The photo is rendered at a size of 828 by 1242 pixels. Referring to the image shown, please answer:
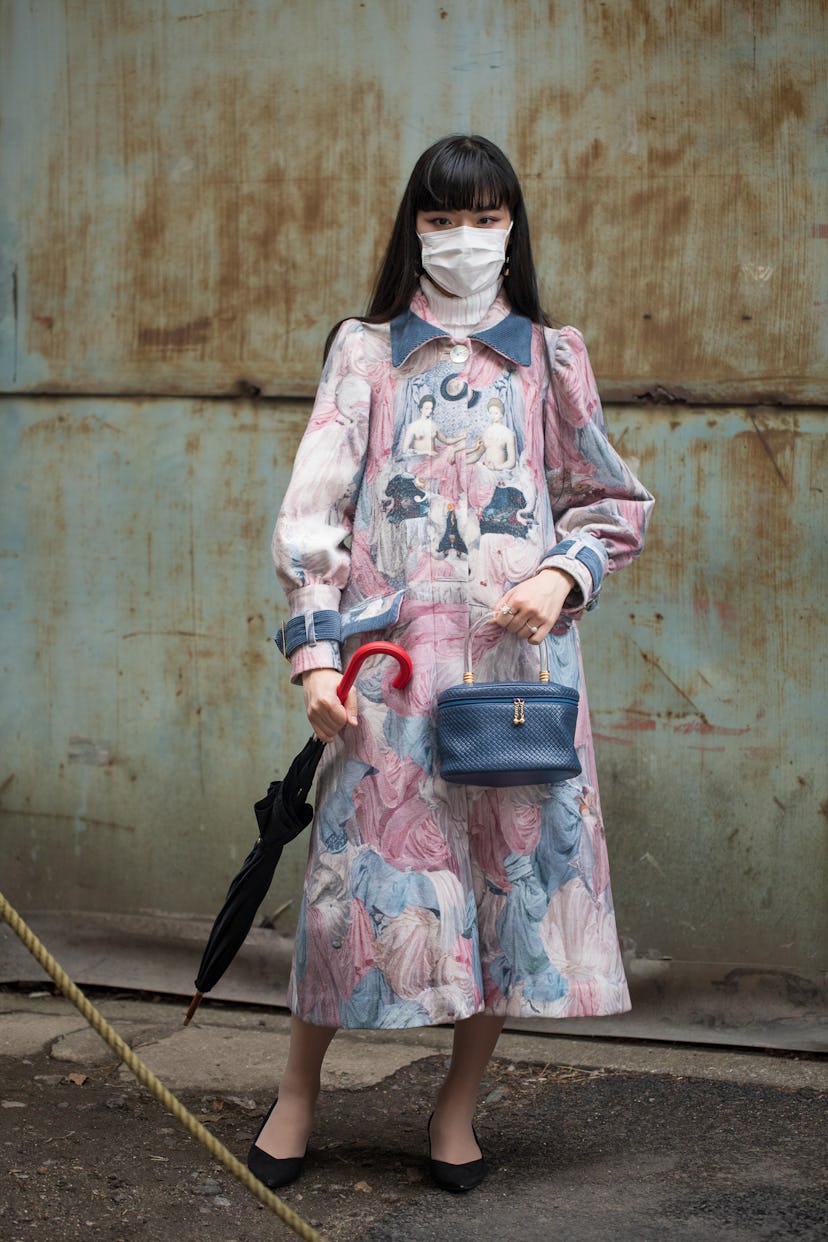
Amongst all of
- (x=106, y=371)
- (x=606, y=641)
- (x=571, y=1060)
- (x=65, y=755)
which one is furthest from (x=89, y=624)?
(x=571, y=1060)

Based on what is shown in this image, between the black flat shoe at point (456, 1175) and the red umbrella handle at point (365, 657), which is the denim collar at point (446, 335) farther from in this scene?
the black flat shoe at point (456, 1175)

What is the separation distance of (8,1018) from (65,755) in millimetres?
740

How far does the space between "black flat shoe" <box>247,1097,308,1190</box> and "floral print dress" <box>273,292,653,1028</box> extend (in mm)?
315

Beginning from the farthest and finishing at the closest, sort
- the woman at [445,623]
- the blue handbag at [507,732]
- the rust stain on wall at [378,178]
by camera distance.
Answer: the rust stain on wall at [378,178] < the woman at [445,623] < the blue handbag at [507,732]

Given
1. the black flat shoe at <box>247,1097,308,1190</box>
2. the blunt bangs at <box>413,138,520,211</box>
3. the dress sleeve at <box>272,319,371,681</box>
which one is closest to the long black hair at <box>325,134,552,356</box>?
the blunt bangs at <box>413,138,520,211</box>

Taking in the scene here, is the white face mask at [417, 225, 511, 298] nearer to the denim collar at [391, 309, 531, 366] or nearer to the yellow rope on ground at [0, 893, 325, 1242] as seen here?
the denim collar at [391, 309, 531, 366]

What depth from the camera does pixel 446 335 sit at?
2828 millimetres

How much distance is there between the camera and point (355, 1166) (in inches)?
117

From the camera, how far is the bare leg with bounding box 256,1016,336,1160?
2844mm

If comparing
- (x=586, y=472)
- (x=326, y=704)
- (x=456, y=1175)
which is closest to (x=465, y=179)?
(x=586, y=472)

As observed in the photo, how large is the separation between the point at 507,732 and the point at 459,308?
2.74ft

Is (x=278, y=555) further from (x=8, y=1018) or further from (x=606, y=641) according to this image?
(x=8, y=1018)

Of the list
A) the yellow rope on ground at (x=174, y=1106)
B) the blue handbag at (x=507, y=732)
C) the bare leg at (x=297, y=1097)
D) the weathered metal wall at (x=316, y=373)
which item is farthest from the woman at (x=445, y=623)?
the weathered metal wall at (x=316, y=373)

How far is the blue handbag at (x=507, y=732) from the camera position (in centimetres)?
256
